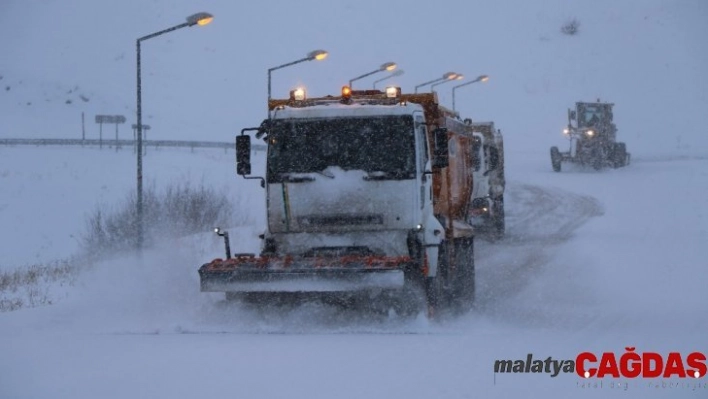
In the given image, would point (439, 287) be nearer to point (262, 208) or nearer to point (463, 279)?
point (463, 279)

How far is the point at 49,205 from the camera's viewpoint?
3303cm

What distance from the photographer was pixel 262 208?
108ft

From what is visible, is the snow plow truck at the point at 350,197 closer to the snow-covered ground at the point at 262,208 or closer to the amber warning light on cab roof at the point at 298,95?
the snow-covered ground at the point at 262,208

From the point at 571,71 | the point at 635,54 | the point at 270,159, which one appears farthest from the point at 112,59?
the point at 270,159

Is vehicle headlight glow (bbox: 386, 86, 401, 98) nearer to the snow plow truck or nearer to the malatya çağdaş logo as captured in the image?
the snow plow truck

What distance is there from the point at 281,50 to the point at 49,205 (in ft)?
146

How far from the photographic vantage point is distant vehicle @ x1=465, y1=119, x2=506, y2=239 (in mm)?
18188

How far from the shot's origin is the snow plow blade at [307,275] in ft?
33.1

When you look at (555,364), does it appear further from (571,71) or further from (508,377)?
(571,71)

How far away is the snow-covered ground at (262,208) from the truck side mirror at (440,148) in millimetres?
1933

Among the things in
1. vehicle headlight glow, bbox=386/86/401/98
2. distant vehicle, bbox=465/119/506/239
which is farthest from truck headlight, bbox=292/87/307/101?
distant vehicle, bbox=465/119/506/239

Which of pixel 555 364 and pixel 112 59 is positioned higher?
pixel 112 59

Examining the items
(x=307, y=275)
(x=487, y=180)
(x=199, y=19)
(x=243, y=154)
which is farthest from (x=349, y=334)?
(x=487, y=180)

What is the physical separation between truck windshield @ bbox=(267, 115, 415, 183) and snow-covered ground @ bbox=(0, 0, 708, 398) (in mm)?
1689
